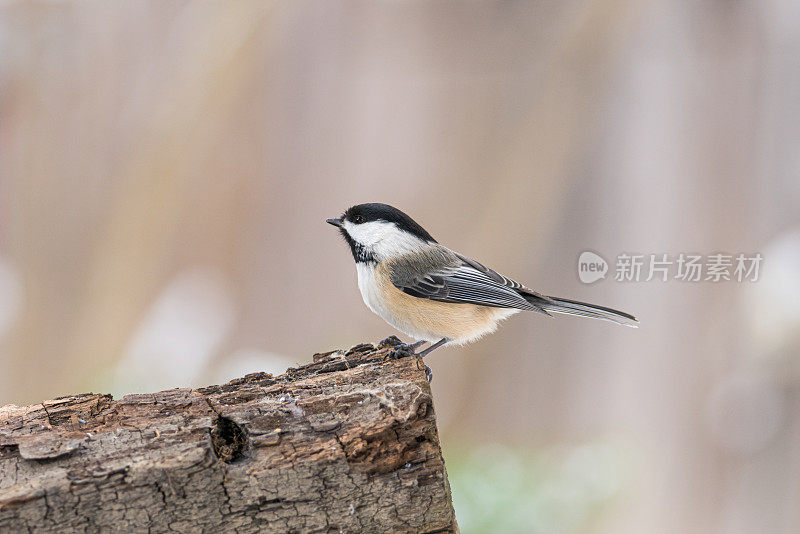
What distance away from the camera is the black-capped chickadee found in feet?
6.29

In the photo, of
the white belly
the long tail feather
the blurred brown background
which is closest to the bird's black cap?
the white belly

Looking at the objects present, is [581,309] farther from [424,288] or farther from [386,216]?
[386,216]

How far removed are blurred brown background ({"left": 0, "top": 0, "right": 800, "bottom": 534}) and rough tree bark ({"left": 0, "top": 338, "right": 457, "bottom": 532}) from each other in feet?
4.12

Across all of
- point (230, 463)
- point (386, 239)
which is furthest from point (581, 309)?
point (230, 463)

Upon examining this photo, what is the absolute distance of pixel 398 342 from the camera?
183 cm

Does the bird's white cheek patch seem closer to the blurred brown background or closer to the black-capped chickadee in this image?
the black-capped chickadee

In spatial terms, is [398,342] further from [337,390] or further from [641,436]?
[641,436]

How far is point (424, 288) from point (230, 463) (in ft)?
3.05

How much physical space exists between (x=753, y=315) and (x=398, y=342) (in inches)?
57.6

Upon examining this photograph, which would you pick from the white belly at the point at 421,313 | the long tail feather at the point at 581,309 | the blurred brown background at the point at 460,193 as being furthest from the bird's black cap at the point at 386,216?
the blurred brown background at the point at 460,193

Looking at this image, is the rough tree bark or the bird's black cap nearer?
the rough tree bark

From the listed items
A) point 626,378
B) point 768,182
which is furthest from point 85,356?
point 768,182

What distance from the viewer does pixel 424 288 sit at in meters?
1.92

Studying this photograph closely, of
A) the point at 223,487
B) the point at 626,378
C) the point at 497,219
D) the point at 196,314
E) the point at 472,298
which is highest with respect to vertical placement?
the point at 497,219
